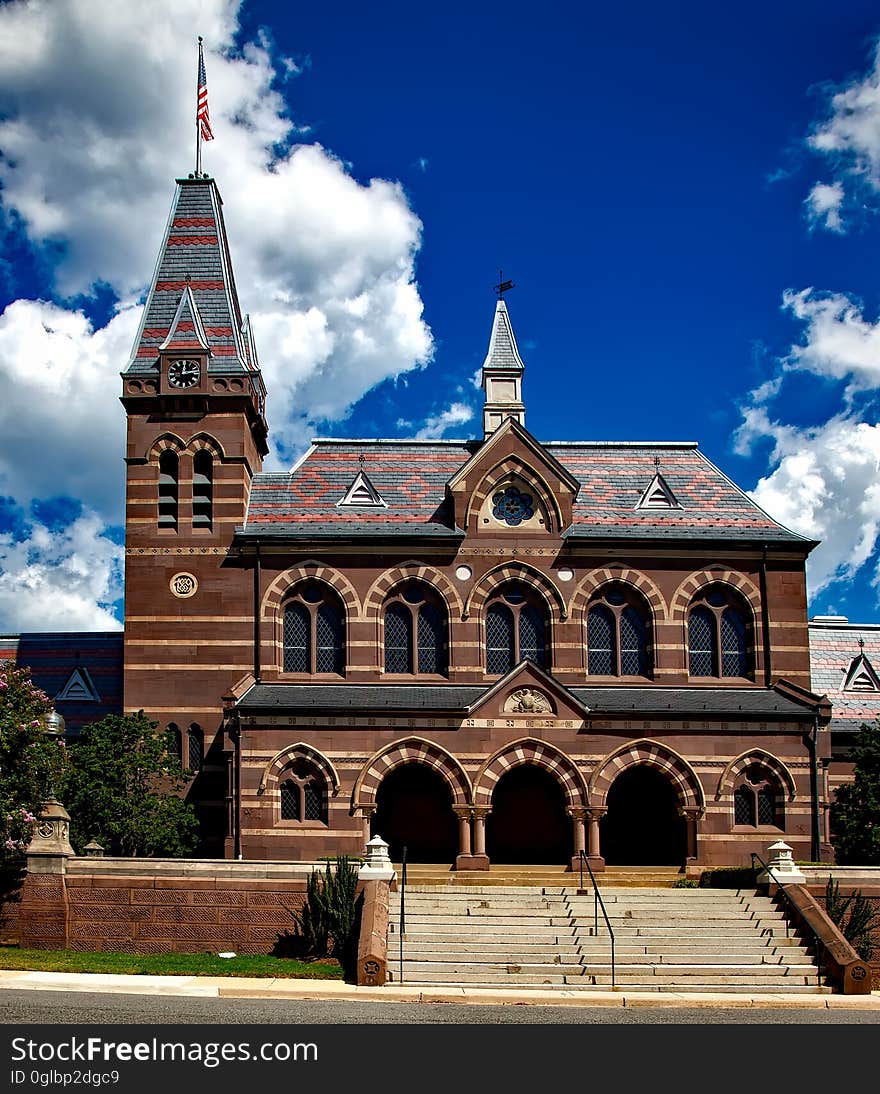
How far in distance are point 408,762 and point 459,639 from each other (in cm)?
500

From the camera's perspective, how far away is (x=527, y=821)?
40.8m

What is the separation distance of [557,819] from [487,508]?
32.6 feet

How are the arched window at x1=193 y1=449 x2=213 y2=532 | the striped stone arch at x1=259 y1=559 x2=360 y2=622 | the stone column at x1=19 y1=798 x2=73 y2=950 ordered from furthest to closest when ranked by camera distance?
the arched window at x1=193 y1=449 x2=213 y2=532 < the striped stone arch at x1=259 y1=559 x2=360 y2=622 < the stone column at x1=19 y1=798 x2=73 y2=950

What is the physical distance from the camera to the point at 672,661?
1646 inches

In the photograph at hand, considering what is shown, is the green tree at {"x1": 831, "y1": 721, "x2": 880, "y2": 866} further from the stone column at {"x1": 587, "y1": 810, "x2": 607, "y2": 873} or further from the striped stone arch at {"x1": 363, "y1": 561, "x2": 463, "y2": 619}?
the striped stone arch at {"x1": 363, "y1": 561, "x2": 463, "y2": 619}

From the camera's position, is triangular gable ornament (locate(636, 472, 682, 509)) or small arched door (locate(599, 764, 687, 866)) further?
triangular gable ornament (locate(636, 472, 682, 509))

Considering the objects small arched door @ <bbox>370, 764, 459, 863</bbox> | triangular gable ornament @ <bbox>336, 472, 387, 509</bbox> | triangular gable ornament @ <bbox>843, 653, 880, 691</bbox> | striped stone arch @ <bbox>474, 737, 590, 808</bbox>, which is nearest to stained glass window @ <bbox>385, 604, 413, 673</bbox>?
small arched door @ <bbox>370, 764, 459, 863</bbox>

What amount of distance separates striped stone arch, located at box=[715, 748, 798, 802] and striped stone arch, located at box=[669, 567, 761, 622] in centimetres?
533

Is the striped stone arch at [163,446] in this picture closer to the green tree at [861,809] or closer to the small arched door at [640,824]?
the small arched door at [640,824]

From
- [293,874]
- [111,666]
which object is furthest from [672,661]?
[111,666]

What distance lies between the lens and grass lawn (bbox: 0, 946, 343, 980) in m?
27.1

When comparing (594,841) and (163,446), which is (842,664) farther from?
(163,446)

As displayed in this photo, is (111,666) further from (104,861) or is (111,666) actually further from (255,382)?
(104,861)
